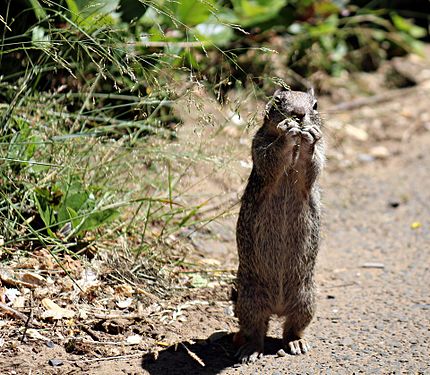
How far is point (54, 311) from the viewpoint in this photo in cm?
428

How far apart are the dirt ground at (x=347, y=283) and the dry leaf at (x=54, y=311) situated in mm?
113

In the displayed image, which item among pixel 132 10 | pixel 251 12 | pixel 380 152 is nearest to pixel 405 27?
pixel 380 152

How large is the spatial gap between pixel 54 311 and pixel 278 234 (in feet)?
4.22

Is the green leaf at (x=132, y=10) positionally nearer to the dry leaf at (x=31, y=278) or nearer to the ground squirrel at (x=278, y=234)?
the ground squirrel at (x=278, y=234)

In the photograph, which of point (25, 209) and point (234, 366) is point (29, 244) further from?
point (234, 366)

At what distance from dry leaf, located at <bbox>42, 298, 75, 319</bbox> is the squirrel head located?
4.93ft

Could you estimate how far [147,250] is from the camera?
4.93 metres

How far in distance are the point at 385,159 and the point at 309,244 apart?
146 inches

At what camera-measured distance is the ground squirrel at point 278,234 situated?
13.7 feet

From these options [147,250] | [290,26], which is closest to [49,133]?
[147,250]

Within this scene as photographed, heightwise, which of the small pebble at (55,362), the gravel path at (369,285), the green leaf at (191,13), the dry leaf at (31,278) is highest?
the green leaf at (191,13)

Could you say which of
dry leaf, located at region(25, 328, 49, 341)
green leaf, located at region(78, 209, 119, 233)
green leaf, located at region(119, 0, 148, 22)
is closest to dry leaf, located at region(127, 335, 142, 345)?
dry leaf, located at region(25, 328, 49, 341)

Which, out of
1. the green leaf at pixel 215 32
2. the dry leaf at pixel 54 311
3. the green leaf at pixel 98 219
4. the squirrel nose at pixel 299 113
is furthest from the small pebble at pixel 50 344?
the green leaf at pixel 215 32

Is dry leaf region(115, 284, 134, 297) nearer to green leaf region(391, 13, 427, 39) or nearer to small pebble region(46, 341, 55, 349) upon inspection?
small pebble region(46, 341, 55, 349)
